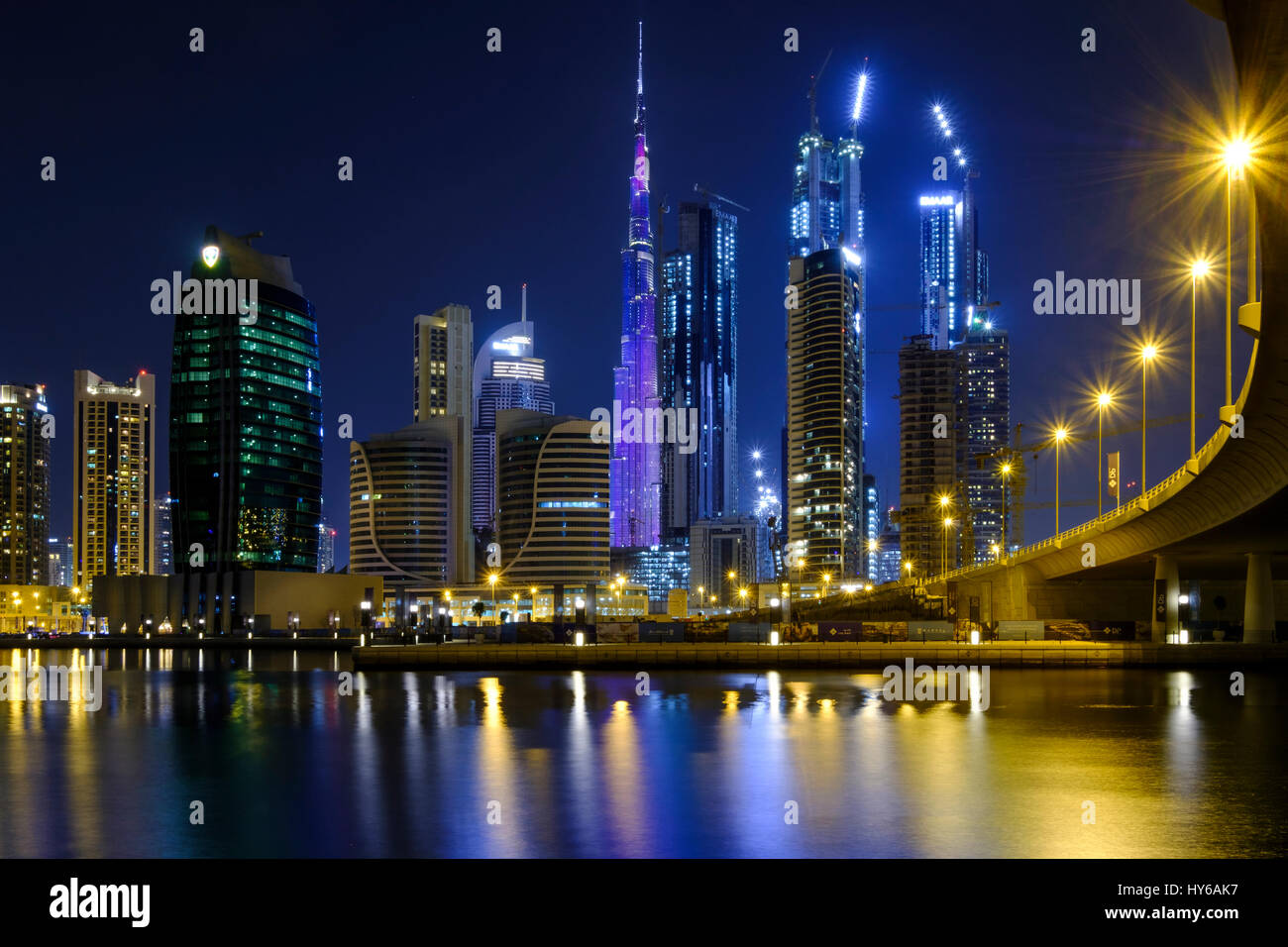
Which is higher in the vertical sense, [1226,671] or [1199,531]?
[1199,531]

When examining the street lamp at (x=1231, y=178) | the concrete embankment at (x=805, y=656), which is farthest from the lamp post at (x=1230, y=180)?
the concrete embankment at (x=805, y=656)

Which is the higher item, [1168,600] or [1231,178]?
[1231,178]

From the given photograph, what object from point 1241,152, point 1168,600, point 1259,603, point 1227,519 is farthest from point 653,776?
point 1168,600

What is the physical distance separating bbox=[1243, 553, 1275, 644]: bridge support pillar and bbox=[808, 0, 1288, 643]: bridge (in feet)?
0.21

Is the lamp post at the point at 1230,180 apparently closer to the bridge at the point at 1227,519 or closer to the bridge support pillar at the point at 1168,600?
the bridge at the point at 1227,519

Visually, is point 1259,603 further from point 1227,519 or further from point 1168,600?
point 1227,519

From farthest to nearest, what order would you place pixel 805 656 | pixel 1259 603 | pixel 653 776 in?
pixel 805 656, pixel 1259 603, pixel 653 776

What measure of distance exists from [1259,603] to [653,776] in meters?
60.1

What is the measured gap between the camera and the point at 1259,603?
76062mm
